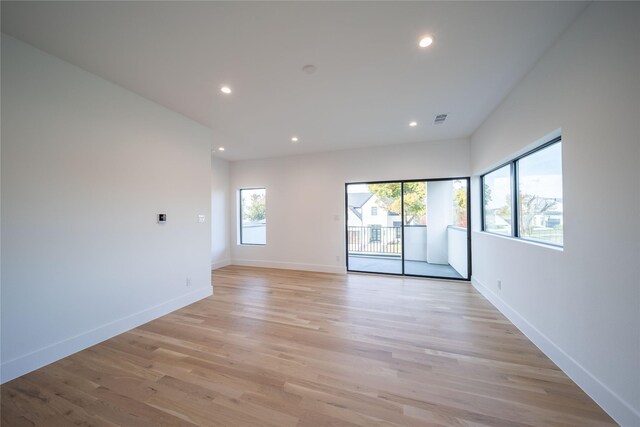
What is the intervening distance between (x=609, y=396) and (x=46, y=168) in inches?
182

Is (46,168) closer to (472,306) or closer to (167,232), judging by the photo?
(167,232)

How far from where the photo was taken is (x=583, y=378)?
167 cm

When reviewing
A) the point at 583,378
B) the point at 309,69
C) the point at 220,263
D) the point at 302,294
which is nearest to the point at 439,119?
the point at 309,69

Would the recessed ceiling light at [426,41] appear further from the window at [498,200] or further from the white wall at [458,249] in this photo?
the white wall at [458,249]

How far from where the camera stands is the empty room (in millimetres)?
1504

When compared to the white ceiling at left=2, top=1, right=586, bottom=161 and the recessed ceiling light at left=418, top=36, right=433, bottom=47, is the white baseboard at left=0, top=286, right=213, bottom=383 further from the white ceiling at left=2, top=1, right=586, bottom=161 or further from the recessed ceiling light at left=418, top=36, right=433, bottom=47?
the recessed ceiling light at left=418, top=36, right=433, bottom=47

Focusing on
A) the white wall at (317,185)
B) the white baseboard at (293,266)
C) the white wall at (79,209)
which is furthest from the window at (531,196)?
the white wall at (79,209)

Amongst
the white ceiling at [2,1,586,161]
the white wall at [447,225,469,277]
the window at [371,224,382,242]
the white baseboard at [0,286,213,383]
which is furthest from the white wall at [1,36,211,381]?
the white wall at [447,225,469,277]

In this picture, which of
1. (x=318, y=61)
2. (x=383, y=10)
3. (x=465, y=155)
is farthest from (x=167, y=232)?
(x=465, y=155)

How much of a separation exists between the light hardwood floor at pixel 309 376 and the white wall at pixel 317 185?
2347 mm

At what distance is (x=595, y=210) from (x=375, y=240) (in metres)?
4.77

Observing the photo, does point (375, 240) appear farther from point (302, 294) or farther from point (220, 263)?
point (220, 263)

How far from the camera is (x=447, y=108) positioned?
3.11 meters

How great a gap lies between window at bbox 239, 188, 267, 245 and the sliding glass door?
7.30ft
